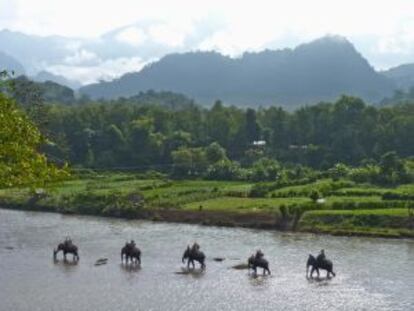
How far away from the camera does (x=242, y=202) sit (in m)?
75.5

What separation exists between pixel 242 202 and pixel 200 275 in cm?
3185

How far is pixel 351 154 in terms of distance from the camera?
115m

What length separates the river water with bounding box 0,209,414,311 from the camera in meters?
36.9

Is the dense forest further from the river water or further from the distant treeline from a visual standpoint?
the river water

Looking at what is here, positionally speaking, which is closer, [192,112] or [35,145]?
[35,145]

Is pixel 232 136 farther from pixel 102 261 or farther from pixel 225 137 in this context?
pixel 102 261

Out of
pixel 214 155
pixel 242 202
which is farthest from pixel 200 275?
pixel 214 155

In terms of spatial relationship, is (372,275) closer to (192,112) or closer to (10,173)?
(10,173)

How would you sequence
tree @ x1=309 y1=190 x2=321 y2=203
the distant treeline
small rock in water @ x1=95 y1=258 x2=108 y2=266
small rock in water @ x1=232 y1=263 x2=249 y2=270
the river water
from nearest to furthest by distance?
the river water
small rock in water @ x1=232 y1=263 x2=249 y2=270
small rock in water @ x1=95 y1=258 x2=108 y2=266
tree @ x1=309 y1=190 x2=321 y2=203
the distant treeline

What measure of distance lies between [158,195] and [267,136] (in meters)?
50.6

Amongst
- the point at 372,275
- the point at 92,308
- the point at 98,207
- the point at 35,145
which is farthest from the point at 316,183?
the point at 35,145

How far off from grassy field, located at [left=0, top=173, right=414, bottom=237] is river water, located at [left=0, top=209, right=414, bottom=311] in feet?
12.0

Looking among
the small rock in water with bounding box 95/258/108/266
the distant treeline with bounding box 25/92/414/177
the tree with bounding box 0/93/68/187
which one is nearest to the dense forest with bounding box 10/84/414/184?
the distant treeline with bounding box 25/92/414/177

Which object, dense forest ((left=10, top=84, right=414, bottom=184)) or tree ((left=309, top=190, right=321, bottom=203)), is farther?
dense forest ((left=10, top=84, right=414, bottom=184))
